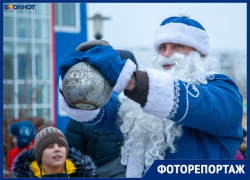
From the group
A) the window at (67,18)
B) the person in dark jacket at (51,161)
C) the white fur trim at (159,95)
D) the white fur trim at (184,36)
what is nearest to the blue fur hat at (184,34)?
the white fur trim at (184,36)

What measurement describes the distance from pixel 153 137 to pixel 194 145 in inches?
8.4

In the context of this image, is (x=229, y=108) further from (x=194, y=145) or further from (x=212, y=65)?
(x=212, y=65)

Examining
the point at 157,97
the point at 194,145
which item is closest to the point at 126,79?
the point at 157,97

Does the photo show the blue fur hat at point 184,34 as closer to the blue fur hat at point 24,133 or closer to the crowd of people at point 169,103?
the crowd of people at point 169,103

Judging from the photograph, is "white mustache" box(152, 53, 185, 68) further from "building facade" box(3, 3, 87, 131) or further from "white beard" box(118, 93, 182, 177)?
"building facade" box(3, 3, 87, 131)

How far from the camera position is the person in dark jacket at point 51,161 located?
3121mm

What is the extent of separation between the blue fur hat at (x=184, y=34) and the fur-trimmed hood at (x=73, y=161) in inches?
49.7

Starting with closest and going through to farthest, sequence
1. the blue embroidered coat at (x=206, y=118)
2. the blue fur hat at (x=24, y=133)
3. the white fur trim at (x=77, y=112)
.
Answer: the blue embroidered coat at (x=206, y=118), the white fur trim at (x=77, y=112), the blue fur hat at (x=24, y=133)

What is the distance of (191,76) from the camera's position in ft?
6.97

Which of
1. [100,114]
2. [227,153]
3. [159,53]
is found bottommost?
[227,153]

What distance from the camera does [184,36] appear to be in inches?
90.4

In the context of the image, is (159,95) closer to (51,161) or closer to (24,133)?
(51,161)

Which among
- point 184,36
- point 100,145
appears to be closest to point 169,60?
point 184,36

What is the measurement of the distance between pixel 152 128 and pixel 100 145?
1509mm
